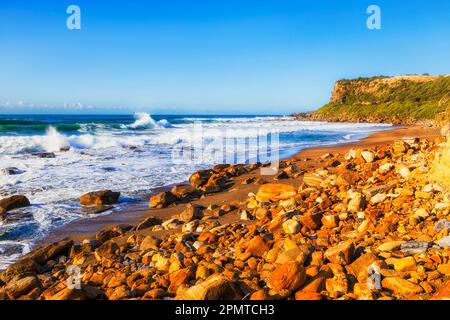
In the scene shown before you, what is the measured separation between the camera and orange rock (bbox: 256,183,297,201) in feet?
22.9

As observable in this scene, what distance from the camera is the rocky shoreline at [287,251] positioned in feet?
10.9

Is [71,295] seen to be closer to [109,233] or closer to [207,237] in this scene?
[207,237]

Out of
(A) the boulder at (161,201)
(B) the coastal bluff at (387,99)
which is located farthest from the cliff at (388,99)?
(A) the boulder at (161,201)

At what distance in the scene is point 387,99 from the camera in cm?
7525

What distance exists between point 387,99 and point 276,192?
76378mm

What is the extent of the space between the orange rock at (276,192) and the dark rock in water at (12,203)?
5.19 metres

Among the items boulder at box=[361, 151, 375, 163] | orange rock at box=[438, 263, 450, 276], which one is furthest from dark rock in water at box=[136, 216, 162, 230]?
orange rock at box=[438, 263, 450, 276]

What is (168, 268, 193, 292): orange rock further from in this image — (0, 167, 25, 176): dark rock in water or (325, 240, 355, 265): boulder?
(0, 167, 25, 176): dark rock in water

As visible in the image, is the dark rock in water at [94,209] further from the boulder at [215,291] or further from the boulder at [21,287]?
the boulder at [215,291]

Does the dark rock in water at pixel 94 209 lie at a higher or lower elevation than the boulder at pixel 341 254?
lower

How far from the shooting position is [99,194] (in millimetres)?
8594

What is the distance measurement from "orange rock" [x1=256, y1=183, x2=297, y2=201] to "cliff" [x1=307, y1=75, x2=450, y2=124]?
40765mm

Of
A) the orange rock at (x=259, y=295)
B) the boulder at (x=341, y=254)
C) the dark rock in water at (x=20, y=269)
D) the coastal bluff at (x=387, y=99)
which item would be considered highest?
the coastal bluff at (x=387, y=99)
